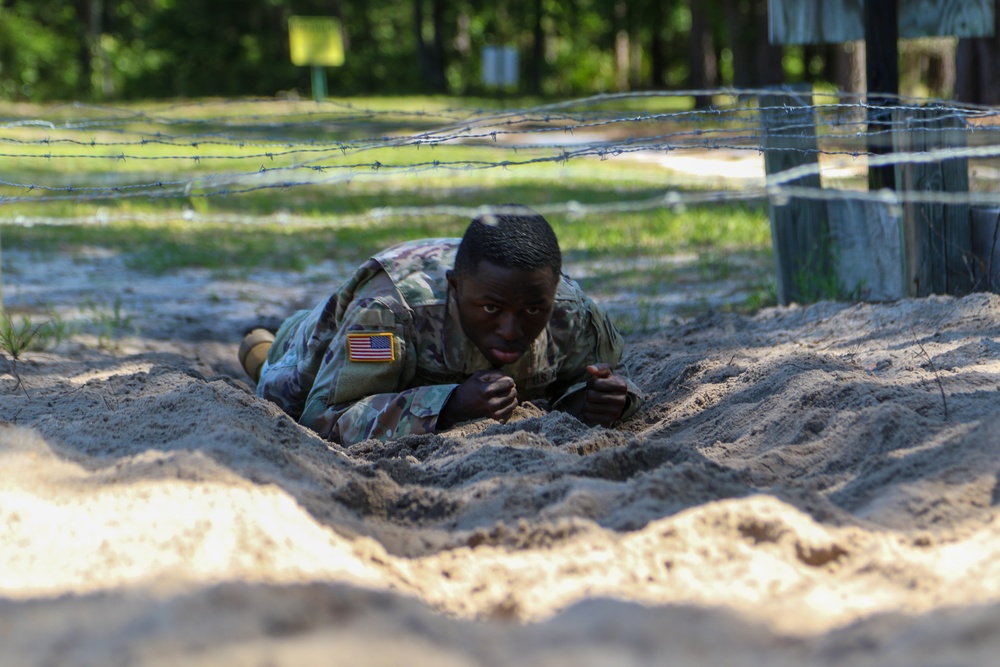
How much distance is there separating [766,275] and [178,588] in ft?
17.5

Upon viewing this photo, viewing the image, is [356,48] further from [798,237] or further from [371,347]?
[371,347]

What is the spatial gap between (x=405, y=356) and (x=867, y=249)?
2.74 meters

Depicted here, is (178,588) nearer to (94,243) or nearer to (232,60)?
(94,243)

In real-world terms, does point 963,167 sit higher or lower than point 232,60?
lower

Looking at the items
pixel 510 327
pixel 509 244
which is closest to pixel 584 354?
pixel 510 327

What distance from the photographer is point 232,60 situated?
37.9 meters

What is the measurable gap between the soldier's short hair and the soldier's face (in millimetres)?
28

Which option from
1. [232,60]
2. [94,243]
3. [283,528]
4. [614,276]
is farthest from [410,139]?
[232,60]

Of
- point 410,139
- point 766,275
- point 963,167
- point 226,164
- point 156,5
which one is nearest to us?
point 410,139

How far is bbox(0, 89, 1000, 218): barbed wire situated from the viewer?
389cm

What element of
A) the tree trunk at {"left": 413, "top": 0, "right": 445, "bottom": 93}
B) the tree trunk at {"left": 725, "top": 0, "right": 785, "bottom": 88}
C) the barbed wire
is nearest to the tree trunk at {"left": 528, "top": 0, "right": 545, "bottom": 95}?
the tree trunk at {"left": 413, "top": 0, "right": 445, "bottom": 93}

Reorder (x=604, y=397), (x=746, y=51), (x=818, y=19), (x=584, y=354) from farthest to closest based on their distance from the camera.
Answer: (x=746, y=51)
(x=818, y=19)
(x=584, y=354)
(x=604, y=397)

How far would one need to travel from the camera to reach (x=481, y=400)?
3629 mm

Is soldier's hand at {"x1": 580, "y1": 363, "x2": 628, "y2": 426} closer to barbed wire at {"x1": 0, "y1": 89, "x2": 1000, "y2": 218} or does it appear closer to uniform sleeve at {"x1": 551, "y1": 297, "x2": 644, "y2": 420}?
uniform sleeve at {"x1": 551, "y1": 297, "x2": 644, "y2": 420}
